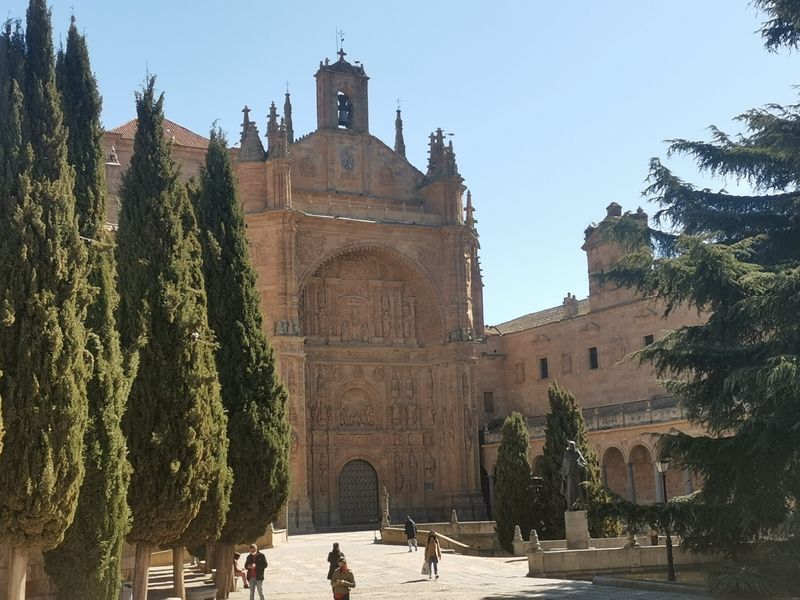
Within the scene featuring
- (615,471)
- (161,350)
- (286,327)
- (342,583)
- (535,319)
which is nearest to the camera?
(342,583)

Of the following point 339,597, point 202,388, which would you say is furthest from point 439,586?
point 202,388

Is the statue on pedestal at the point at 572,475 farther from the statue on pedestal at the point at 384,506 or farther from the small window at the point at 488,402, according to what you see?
the small window at the point at 488,402

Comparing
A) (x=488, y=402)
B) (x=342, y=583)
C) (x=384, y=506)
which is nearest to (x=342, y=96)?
(x=488, y=402)

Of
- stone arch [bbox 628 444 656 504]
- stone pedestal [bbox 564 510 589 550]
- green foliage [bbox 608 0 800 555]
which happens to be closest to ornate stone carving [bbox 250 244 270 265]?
stone arch [bbox 628 444 656 504]

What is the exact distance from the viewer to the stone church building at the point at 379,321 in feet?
120

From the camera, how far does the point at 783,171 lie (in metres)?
16.8

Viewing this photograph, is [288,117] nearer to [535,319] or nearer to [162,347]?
[535,319]

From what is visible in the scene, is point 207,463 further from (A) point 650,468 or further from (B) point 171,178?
(A) point 650,468

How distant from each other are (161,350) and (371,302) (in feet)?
88.0

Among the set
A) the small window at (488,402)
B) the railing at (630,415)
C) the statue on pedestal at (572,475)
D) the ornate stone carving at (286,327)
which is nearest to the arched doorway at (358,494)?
the railing at (630,415)

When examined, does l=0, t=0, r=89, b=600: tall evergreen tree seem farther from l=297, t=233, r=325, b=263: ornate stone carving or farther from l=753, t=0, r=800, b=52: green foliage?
l=297, t=233, r=325, b=263: ornate stone carving

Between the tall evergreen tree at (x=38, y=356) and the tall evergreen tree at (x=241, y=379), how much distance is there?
5.75m

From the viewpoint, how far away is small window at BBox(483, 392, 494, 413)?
44594 mm

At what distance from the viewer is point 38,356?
994cm
